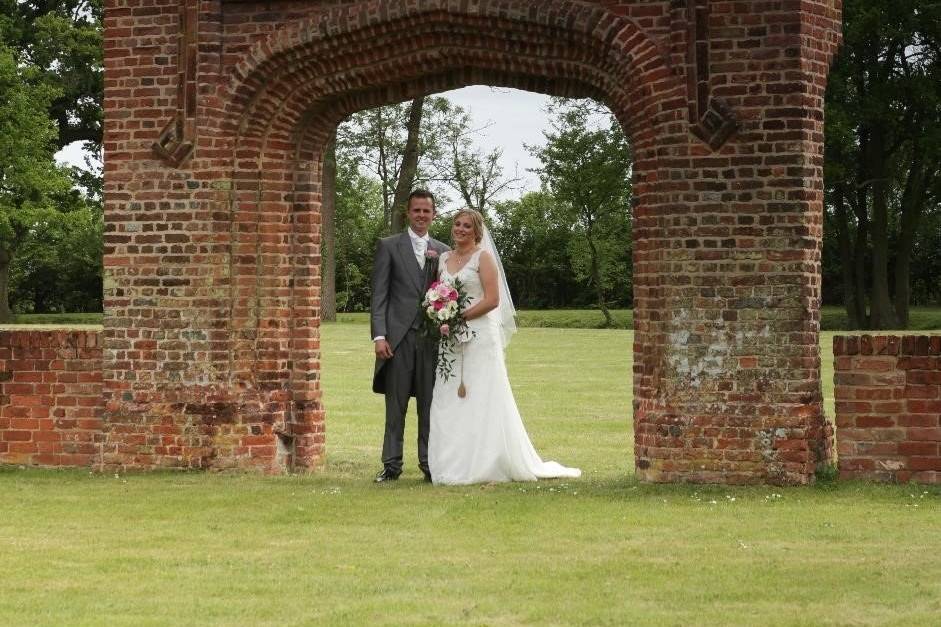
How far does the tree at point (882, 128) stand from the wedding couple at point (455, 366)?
25171 mm

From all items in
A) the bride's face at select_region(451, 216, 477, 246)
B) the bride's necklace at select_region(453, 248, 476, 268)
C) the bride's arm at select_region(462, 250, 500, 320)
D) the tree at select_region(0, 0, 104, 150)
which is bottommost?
the bride's arm at select_region(462, 250, 500, 320)

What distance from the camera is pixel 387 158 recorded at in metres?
50.1

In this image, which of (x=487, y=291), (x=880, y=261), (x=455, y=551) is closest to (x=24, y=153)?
(x=880, y=261)

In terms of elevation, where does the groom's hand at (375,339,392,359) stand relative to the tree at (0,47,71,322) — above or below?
below

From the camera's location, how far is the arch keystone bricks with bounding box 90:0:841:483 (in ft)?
31.2

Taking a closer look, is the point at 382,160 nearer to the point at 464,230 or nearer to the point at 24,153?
the point at 24,153

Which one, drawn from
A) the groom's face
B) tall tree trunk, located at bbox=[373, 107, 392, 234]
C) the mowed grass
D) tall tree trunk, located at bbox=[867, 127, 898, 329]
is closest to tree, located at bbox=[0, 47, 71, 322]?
tall tree trunk, located at bbox=[373, 107, 392, 234]

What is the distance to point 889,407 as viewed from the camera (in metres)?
9.43

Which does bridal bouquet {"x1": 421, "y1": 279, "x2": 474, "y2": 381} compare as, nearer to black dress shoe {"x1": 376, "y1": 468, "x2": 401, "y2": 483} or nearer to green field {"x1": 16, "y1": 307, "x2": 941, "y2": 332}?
black dress shoe {"x1": 376, "y1": 468, "x2": 401, "y2": 483}

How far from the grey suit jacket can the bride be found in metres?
0.18

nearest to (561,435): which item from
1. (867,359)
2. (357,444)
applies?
(357,444)

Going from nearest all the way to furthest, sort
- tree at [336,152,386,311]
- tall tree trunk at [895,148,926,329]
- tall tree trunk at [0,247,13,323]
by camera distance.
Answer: tall tree trunk at [895,148,926,329]
tall tree trunk at [0,247,13,323]
tree at [336,152,386,311]

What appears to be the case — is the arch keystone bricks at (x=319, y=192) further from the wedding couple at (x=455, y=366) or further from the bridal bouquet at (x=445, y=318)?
the bridal bouquet at (x=445, y=318)

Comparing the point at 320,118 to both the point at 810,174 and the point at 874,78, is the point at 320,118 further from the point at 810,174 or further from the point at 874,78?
the point at 874,78
